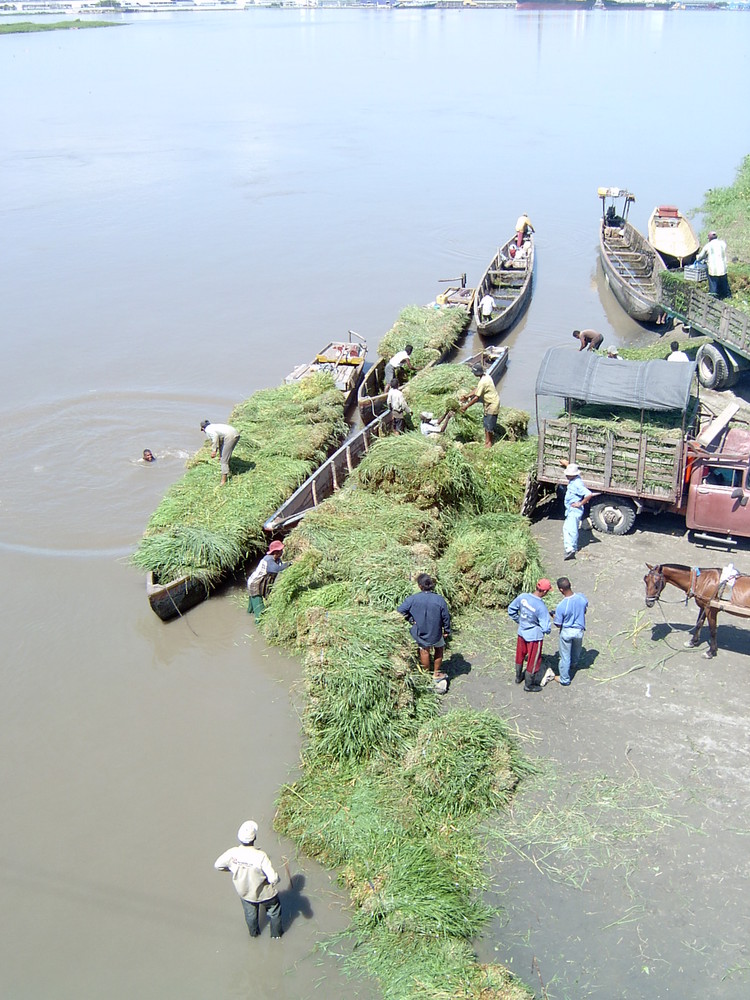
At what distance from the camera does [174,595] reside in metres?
13.2

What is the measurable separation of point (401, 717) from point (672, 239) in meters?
23.3

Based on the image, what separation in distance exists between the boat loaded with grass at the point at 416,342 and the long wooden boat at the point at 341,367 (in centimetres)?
45

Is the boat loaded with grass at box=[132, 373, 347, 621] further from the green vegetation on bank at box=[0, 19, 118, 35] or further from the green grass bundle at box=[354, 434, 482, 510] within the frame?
the green vegetation on bank at box=[0, 19, 118, 35]

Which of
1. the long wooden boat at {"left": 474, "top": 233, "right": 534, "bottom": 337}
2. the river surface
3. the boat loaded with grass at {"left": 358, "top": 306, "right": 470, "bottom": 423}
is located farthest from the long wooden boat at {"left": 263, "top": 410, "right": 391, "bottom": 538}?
the long wooden boat at {"left": 474, "top": 233, "right": 534, "bottom": 337}

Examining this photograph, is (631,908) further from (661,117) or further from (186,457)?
(661,117)

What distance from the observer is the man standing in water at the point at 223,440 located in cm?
1517

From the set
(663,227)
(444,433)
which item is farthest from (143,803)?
(663,227)

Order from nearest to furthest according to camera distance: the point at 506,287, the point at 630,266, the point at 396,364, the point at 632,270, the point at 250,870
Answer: the point at 250,870
the point at 396,364
the point at 506,287
the point at 632,270
the point at 630,266

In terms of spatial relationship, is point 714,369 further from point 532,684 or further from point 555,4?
point 555,4

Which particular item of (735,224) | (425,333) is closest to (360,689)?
(425,333)

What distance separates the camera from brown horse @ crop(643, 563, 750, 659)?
1062 centimetres

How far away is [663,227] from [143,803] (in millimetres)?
25758

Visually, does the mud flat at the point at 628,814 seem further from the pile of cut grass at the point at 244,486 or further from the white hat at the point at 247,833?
the pile of cut grass at the point at 244,486

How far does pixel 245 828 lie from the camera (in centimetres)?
745
